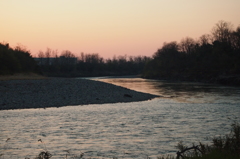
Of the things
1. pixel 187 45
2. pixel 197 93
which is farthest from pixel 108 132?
pixel 187 45

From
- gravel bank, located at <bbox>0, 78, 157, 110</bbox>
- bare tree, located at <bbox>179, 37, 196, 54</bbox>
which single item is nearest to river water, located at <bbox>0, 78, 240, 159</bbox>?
gravel bank, located at <bbox>0, 78, 157, 110</bbox>

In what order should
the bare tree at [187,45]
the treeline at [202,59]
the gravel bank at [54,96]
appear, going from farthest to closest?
the bare tree at [187,45] → the treeline at [202,59] → the gravel bank at [54,96]

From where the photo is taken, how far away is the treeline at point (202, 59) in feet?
312

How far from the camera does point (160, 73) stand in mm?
134500

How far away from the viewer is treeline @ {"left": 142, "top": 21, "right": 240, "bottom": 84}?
312 ft

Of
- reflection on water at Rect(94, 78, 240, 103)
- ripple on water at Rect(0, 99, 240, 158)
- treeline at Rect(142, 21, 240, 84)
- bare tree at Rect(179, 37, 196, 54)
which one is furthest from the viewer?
bare tree at Rect(179, 37, 196, 54)

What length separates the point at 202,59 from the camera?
119m

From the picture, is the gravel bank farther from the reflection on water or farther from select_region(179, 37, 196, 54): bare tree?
select_region(179, 37, 196, 54): bare tree

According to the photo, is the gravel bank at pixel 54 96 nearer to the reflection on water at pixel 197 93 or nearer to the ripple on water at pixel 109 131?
the ripple on water at pixel 109 131

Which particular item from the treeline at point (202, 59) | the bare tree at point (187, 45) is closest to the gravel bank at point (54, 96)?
the treeline at point (202, 59)

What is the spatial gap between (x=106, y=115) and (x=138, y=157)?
1253 centimetres

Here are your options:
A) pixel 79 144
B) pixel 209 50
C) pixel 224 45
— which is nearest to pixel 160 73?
pixel 209 50

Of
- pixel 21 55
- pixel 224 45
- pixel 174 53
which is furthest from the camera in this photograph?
pixel 174 53

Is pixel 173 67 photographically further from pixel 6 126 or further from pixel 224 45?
pixel 6 126
